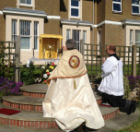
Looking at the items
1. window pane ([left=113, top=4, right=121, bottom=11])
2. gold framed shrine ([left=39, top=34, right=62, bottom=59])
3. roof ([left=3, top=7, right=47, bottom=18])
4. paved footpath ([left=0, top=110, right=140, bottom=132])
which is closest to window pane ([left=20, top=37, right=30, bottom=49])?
gold framed shrine ([left=39, top=34, right=62, bottom=59])

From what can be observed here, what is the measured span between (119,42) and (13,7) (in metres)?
9.89

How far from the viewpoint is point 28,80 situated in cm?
761

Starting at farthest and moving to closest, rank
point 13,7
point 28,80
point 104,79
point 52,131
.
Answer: point 13,7, point 28,80, point 104,79, point 52,131

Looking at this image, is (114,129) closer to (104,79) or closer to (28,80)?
(104,79)

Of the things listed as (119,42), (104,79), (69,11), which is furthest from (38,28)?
(104,79)

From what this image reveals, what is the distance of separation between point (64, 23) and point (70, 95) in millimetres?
14530

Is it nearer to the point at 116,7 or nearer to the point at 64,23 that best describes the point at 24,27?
the point at 64,23

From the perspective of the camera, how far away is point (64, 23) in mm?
17625

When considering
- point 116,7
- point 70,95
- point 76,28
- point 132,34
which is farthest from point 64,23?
point 70,95

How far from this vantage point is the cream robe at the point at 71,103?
12.0 ft

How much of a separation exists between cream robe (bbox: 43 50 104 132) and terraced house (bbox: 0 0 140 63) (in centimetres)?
1167

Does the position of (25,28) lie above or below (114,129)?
above

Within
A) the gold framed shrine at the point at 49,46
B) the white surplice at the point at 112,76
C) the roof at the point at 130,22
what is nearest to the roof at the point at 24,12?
the gold framed shrine at the point at 49,46

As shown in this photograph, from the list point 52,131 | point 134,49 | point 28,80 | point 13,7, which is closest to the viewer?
point 52,131
